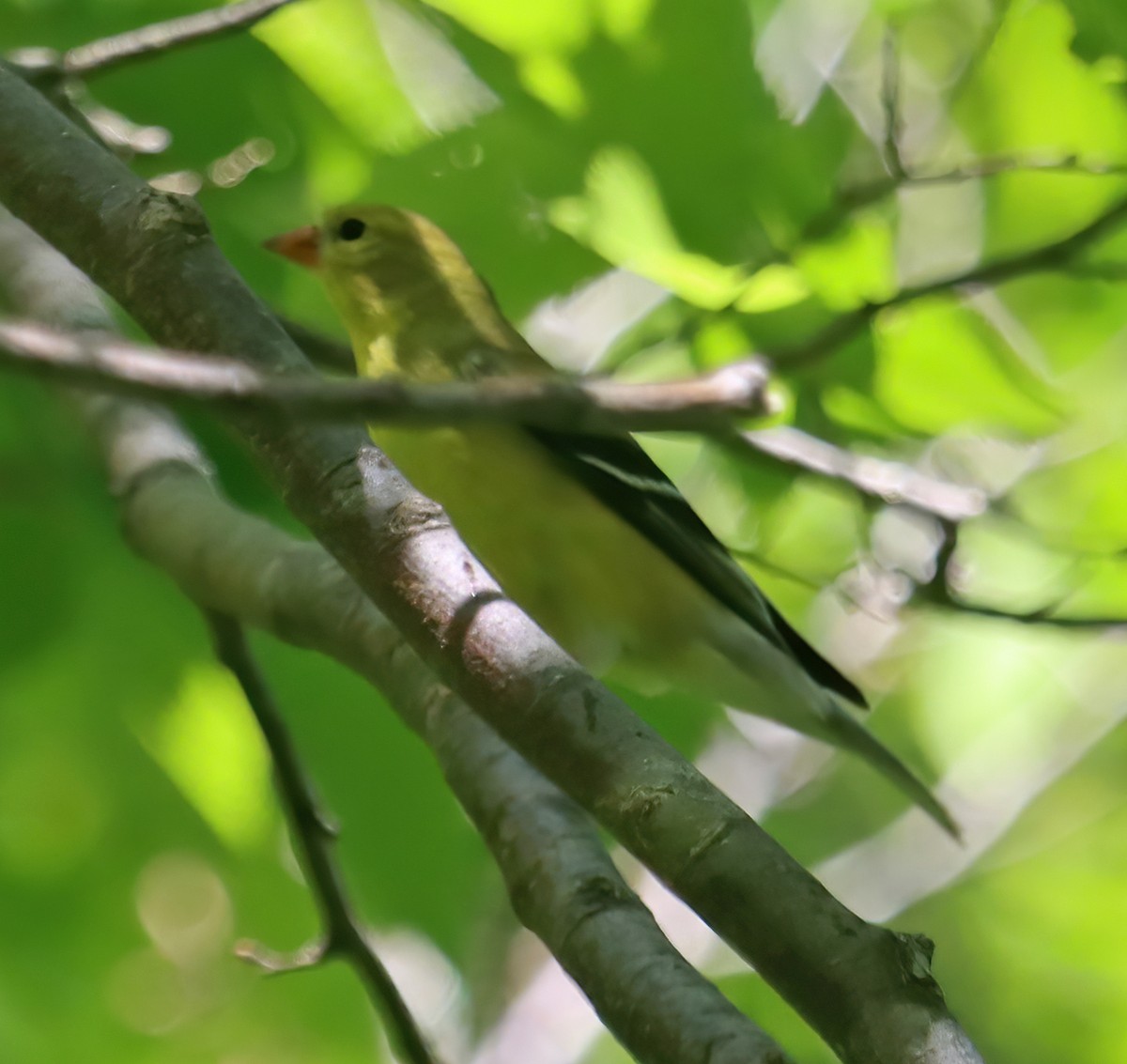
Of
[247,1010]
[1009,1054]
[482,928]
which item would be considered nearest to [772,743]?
[1009,1054]

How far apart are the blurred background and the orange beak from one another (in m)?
0.09

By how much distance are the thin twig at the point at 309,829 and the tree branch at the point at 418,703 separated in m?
0.10

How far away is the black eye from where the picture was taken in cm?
401

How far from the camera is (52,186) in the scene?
1995mm

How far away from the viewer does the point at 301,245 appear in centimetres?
365

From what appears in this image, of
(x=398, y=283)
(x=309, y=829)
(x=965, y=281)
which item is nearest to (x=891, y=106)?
(x=965, y=281)

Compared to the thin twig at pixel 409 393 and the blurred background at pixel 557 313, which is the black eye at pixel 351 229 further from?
the thin twig at pixel 409 393

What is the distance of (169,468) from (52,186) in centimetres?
108

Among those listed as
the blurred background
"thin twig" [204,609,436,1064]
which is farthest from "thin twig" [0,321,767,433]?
"thin twig" [204,609,436,1064]

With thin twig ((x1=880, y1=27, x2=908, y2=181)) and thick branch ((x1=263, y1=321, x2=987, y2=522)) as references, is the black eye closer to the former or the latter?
thick branch ((x1=263, y1=321, x2=987, y2=522))

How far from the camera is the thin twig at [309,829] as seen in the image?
2637mm

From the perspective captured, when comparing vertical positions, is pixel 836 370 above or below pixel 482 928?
above

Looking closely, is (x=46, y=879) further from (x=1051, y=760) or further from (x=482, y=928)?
(x=1051, y=760)

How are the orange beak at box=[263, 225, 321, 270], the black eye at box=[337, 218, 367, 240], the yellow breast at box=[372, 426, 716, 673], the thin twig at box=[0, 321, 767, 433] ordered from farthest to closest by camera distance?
the black eye at box=[337, 218, 367, 240] < the yellow breast at box=[372, 426, 716, 673] < the orange beak at box=[263, 225, 321, 270] < the thin twig at box=[0, 321, 767, 433]
